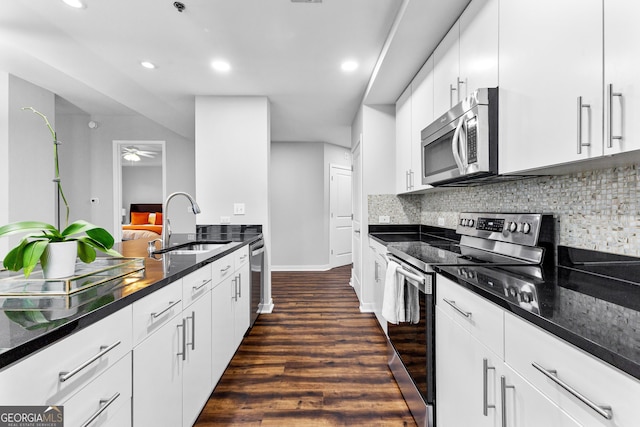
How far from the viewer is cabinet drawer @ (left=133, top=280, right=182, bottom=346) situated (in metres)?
1.07

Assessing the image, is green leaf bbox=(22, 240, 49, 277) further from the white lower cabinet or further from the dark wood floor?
the white lower cabinet

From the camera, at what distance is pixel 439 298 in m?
1.43

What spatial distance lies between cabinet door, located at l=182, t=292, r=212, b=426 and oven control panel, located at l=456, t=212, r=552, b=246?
168 cm

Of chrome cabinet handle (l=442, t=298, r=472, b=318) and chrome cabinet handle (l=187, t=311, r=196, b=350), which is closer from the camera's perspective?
chrome cabinet handle (l=442, t=298, r=472, b=318)

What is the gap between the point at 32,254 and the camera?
3.21 feet

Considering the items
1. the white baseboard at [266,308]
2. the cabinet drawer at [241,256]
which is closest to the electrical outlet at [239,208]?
the cabinet drawer at [241,256]

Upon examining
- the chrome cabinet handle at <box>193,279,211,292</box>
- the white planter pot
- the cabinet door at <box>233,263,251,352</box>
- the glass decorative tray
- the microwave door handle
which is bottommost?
the cabinet door at <box>233,263,251,352</box>

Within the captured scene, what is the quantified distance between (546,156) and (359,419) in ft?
5.23

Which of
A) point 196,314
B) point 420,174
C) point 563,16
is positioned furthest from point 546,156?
point 196,314

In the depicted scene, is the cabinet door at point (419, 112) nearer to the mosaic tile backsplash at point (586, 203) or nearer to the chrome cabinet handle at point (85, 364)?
the mosaic tile backsplash at point (586, 203)

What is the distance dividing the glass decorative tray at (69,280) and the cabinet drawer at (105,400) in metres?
0.29

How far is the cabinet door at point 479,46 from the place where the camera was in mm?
1504

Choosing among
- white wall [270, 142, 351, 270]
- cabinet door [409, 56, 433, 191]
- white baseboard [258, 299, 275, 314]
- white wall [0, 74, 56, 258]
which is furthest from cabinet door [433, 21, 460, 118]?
white wall [0, 74, 56, 258]

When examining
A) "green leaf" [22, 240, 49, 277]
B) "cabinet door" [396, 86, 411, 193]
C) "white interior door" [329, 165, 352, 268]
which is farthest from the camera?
"white interior door" [329, 165, 352, 268]
